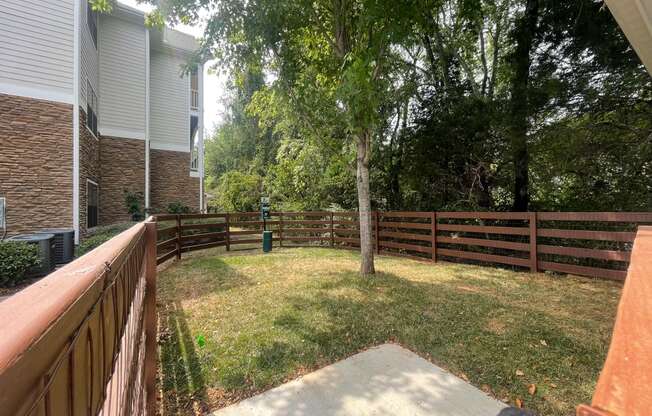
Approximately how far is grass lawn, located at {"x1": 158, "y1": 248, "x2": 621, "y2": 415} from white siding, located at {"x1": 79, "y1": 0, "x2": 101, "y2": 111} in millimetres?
6217

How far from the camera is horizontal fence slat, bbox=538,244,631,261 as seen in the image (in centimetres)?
462

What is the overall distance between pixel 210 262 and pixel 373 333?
4706 mm

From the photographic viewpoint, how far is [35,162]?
23.6ft

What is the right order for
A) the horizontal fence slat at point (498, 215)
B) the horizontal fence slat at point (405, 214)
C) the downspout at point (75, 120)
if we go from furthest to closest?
the downspout at point (75, 120), the horizontal fence slat at point (405, 214), the horizontal fence slat at point (498, 215)

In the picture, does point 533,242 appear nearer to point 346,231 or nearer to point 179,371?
point 346,231

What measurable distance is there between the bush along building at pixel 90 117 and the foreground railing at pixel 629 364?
6.57m

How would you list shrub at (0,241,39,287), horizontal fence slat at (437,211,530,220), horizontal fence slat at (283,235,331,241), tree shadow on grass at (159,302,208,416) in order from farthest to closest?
1. horizontal fence slat at (283,235,331,241)
2. horizontal fence slat at (437,211,530,220)
3. shrub at (0,241,39,287)
4. tree shadow on grass at (159,302,208,416)

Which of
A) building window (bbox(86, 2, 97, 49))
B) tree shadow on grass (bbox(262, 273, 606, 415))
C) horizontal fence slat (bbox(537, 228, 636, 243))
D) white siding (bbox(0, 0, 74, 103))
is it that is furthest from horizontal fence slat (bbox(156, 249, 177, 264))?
building window (bbox(86, 2, 97, 49))

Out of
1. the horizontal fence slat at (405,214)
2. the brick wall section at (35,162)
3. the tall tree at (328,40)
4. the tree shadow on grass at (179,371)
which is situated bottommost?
the tree shadow on grass at (179,371)

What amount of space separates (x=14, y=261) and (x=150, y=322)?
482cm

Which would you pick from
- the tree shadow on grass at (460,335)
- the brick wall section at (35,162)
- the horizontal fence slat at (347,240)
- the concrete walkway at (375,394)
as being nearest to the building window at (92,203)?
the brick wall section at (35,162)

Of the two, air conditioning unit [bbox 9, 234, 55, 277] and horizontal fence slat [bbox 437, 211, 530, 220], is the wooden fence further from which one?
air conditioning unit [bbox 9, 234, 55, 277]

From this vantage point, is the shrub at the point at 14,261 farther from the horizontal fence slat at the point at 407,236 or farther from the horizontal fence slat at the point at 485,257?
the horizontal fence slat at the point at 485,257

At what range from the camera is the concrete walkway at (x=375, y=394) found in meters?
2.16
